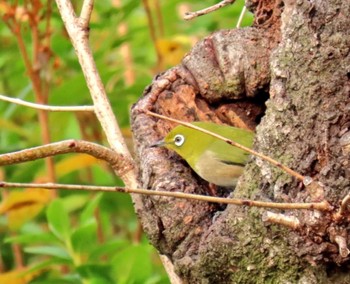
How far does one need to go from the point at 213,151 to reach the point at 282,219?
1.52 metres

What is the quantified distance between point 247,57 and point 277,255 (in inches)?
34.4

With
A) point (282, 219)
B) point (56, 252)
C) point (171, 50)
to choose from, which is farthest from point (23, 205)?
point (282, 219)

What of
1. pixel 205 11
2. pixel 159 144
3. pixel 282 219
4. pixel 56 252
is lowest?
pixel 56 252

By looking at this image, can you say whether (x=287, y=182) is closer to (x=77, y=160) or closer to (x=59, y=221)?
(x=59, y=221)

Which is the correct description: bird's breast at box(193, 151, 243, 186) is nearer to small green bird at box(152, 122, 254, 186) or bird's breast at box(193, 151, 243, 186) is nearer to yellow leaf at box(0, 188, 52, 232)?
small green bird at box(152, 122, 254, 186)

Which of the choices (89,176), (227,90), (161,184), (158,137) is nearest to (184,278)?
(161,184)

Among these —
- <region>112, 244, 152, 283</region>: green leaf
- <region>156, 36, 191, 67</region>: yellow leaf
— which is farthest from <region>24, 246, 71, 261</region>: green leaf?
<region>156, 36, 191, 67</region>: yellow leaf

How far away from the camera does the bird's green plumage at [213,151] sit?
320cm

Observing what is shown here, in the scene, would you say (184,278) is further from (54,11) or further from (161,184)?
(54,11)

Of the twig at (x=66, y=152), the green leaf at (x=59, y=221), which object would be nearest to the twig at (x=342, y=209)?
the twig at (x=66, y=152)

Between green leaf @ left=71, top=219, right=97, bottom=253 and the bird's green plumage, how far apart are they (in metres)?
0.50

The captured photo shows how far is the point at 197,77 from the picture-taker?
3.18 m

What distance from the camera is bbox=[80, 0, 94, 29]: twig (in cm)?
304

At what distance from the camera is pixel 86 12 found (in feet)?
10.1
